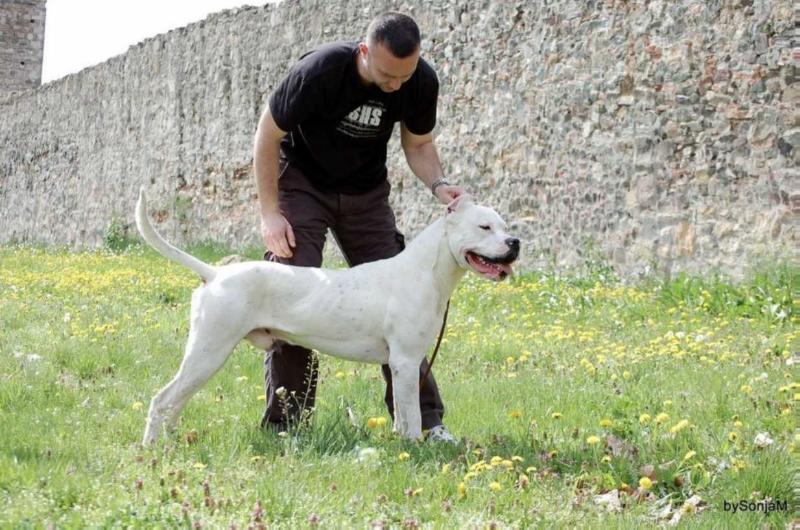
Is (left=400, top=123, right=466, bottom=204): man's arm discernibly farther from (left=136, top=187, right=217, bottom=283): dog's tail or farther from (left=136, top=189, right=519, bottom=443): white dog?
(left=136, top=187, right=217, bottom=283): dog's tail

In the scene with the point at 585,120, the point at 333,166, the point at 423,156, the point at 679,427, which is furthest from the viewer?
the point at 585,120

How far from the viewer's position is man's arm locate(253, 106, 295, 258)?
4270mm

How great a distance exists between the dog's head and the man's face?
0.52 metres

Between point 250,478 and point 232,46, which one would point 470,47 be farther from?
point 250,478

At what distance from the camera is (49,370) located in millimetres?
5406

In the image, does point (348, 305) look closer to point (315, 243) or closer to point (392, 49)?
point (315, 243)

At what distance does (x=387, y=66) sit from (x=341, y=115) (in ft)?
1.43

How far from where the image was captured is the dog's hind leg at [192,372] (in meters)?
3.92

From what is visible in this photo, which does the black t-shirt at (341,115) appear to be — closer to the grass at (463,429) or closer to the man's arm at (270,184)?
the man's arm at (270,184)

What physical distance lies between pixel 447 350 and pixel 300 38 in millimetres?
8407

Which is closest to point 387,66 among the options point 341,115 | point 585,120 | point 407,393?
point 341,115

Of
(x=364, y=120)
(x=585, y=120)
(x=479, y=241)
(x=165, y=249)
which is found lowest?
(x=165, y=249)

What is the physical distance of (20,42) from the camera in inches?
1067

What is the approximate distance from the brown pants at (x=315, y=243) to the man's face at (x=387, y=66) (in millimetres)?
625
